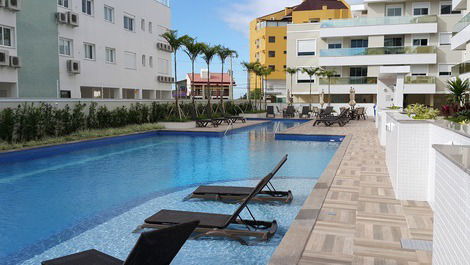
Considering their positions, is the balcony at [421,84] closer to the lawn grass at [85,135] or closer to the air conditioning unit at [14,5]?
the lawn grass at [85,135]

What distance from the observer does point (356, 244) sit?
4.19 m

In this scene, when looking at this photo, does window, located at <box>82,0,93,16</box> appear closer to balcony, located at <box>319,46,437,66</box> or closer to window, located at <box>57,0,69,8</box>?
window, located at <box>57,0,69,8</box>

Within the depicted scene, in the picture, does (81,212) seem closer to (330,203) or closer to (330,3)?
(330,203)

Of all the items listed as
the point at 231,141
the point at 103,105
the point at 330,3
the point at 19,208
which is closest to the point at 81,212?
the point at 19,208

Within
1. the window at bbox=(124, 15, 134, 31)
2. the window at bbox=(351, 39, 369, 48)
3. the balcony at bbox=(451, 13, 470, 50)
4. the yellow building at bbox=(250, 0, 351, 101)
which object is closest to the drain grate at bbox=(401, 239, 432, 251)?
the balcony at bbox=(451, 13, 470, 50)

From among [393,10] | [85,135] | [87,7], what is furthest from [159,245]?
[393,10]

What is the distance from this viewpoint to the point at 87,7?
22531mm

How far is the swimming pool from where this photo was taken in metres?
A: 5.61

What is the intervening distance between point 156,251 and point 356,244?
2.24 m

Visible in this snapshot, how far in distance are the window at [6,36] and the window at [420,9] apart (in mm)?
32659

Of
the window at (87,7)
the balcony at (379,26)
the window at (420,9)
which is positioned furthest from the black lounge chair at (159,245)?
the window at (420,9)

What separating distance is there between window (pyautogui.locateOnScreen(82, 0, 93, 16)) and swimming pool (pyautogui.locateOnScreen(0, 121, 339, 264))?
31.7 ft

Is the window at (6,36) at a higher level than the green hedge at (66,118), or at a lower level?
higher

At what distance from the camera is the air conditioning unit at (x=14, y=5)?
1715cm
